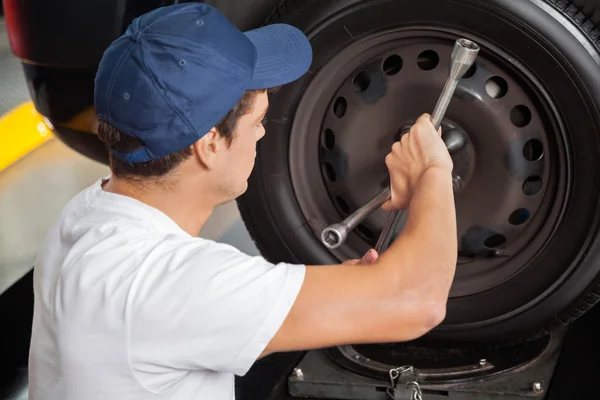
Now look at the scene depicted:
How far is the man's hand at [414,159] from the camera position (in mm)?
1318

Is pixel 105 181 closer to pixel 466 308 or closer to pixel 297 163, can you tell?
pixel 297 163

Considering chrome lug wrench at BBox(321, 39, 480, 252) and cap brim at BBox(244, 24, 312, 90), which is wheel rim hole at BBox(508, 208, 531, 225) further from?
cap brim at BBox(244, 24, 312, 90)

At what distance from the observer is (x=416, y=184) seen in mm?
1315

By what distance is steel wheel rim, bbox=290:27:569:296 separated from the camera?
5.21ft

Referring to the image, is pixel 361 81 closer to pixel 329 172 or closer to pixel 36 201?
pixel 329 172

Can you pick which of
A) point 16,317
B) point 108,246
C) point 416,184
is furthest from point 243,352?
point 16,317

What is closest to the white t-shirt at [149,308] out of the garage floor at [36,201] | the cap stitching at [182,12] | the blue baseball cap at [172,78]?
the blue baseball cap at [172,78]

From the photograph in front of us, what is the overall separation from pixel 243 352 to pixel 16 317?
4.08 ft

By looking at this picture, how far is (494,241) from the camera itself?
1.69 m

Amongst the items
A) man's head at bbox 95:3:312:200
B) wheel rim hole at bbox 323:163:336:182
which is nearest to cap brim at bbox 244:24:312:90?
man's head at bbox 95:3:312:200

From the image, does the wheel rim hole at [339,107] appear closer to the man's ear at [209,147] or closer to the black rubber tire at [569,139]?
the black rubber tire at [569,139]

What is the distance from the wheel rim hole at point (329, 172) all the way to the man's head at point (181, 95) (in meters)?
0.52

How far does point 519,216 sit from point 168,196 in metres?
0.75

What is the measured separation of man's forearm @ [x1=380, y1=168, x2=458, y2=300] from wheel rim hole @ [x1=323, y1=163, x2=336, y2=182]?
509 millimetres
